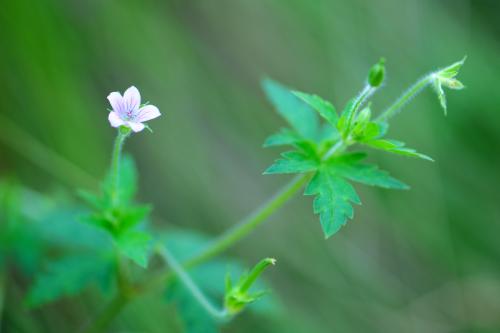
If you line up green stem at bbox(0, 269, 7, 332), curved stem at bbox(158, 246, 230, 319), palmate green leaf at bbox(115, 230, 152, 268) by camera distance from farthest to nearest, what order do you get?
green stem at bbox(0, 269, 7, 332), curved stem at bbox(158, 246, 230, 319), palmate green leaf at bbox(115, 230, 152, 268)

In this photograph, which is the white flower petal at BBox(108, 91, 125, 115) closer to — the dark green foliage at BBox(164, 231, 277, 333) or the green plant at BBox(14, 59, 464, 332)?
the green plant at BBox(14, 59, 464, 332)

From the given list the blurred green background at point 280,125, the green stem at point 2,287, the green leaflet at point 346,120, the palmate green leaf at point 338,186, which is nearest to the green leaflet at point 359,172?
the palmate green leaf at point 338,186

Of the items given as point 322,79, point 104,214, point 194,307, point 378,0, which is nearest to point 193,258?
point 194,307

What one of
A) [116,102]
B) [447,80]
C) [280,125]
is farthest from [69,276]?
[280,125]

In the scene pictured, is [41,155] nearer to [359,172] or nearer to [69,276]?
[69,276]

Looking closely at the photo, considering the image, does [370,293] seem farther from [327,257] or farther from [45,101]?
[45,101]

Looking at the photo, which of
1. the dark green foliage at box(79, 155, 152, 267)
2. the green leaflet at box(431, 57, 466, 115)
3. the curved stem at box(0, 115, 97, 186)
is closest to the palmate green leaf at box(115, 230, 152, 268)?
the dark green foliage at box(79, 155, 152, 267)
